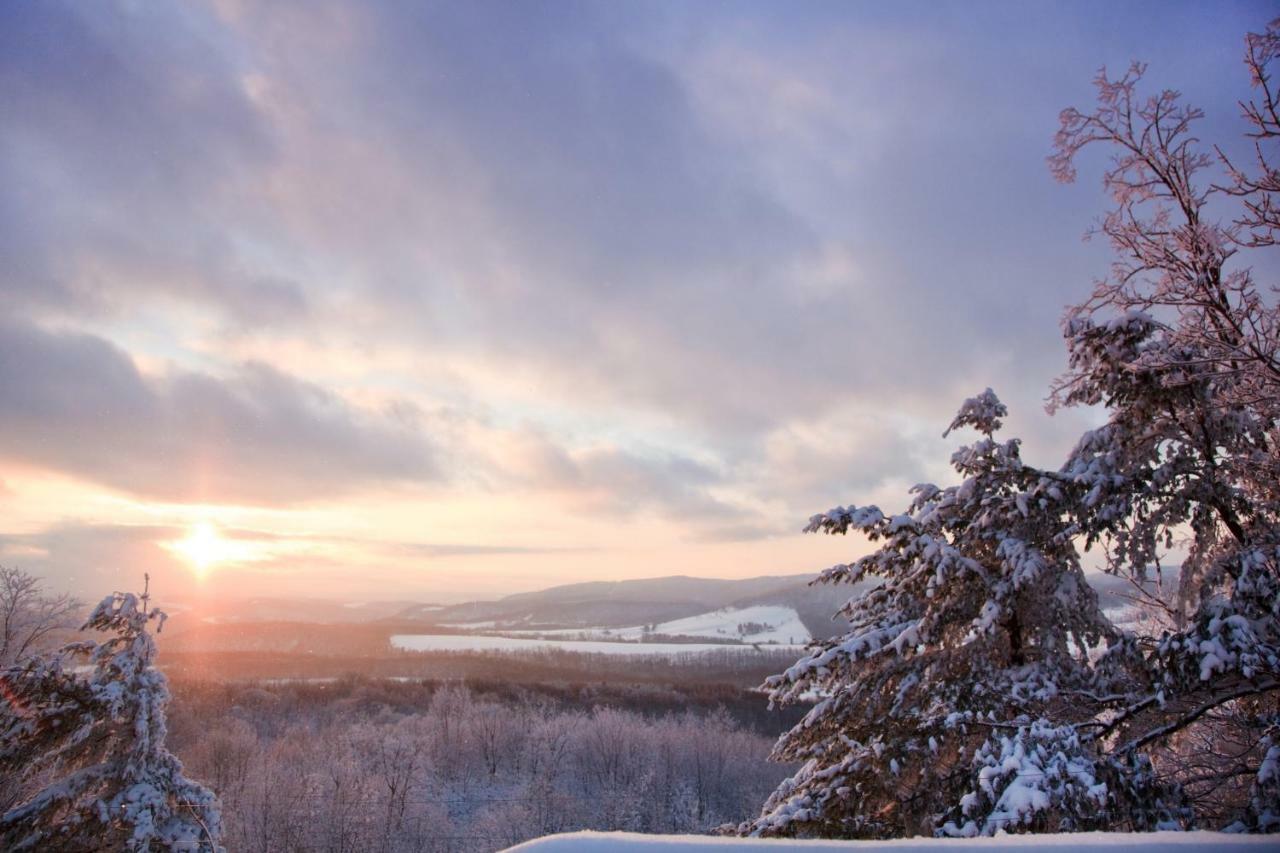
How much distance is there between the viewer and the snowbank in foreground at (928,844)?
2.96 meters

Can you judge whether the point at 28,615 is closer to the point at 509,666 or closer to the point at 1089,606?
the point at 1089,606

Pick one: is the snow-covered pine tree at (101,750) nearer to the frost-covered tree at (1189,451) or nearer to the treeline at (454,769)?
the frost-covered tree at (1189,451)

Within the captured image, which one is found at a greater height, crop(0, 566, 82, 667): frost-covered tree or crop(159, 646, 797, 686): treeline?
crop(0, 566, 82, 667): frost-covered tree

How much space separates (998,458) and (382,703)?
93.0m

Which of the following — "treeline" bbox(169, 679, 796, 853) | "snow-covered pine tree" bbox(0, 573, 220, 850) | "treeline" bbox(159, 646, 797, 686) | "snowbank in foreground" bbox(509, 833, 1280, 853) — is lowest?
"treeline" bbox(159, 646, 797, 686)

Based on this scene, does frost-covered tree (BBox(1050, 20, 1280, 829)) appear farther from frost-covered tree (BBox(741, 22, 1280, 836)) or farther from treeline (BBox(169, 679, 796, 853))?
treeline (BBox(169, 679, 796, 853))

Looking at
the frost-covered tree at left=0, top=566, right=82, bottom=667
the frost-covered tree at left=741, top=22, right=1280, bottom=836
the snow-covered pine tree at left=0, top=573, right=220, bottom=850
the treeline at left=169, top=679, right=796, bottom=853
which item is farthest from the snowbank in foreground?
the treeline at left=169, top=679, right=796, bottom=853

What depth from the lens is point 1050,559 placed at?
8695 mm

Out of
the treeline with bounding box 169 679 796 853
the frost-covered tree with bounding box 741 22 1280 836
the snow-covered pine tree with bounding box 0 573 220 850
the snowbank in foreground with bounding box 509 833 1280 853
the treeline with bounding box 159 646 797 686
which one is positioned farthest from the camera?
the treeline with bounding box 159 646 797 686

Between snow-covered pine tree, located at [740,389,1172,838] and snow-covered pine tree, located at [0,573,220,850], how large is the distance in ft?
34.8

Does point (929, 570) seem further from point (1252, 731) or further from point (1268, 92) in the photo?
point (1268, 92)

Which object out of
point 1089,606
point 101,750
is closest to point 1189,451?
point 1089,606

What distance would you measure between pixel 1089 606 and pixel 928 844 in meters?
7.61

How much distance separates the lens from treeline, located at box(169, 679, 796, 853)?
40.8 m
